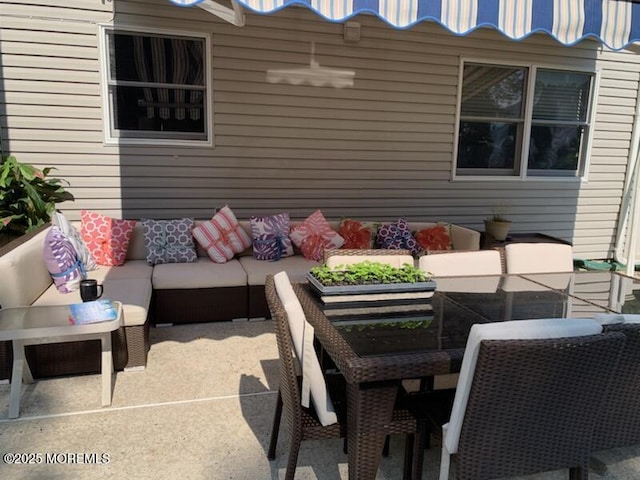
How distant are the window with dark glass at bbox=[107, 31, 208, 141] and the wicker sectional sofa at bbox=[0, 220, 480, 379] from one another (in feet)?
3.65

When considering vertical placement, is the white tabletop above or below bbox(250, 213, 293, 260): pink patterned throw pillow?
below

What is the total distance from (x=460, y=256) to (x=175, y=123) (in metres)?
3.18

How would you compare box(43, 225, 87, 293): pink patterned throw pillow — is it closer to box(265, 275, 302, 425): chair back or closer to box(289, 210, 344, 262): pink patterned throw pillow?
box(289, 210, 344, 262): pink patterned throw pillow

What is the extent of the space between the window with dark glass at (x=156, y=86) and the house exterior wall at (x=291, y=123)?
0.14m

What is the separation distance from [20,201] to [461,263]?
3466mm

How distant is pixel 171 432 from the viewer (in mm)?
2402

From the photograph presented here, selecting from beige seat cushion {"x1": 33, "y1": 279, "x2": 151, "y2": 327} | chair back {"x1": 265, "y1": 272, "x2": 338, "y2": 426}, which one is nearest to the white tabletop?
beige seat cushion {"x1": 33, "y1": 279, "x2": 151, "y2": 327}

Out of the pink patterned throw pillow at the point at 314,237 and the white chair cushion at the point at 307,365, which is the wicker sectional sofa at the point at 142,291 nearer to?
the pink patterned throw pillow at the point at 314,237

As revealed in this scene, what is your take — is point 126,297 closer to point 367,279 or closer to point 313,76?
point 367,279

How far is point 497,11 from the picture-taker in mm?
2520

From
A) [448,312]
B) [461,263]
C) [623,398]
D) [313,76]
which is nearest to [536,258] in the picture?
[461,263]

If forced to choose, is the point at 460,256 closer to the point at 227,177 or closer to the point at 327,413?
the point at 327,413

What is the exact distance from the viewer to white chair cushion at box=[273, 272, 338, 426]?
176 cm

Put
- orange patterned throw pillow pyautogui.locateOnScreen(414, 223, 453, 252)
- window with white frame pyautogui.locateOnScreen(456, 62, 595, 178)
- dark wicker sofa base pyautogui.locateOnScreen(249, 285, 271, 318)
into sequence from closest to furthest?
1. dark wicker sofa base pyautogui.locateOnScreen(249, 285, 271, 318)
2. orange patterned throw pillow pyautogui.locateOnScreen(414, 223, 453, 252)
3. window with white frame pyautogui.locateOnScreen(456, 62, 595, 178)
